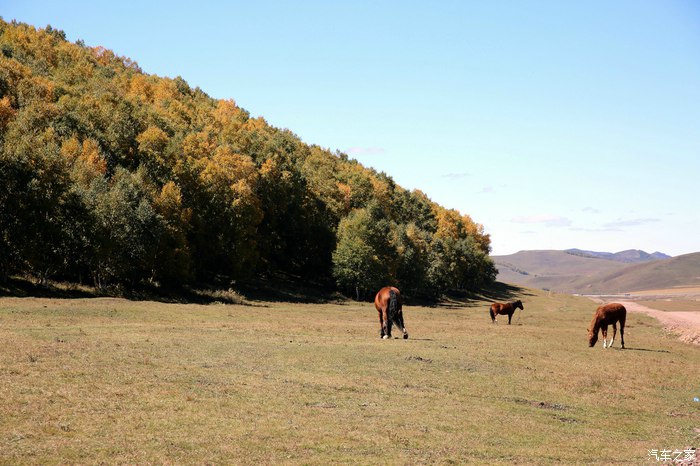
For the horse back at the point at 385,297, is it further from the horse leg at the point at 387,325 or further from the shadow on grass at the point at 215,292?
the shadow on grass at the point at 215,292

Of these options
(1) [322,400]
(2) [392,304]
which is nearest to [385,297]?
(2) [392,304]

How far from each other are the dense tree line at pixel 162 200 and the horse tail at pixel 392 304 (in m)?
35.9

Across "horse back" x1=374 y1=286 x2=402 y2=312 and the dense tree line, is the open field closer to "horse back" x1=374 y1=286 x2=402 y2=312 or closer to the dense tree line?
"horse back" x1=374 y1=286 x2=402 y2=312

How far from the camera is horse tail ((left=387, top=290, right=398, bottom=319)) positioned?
123 feet

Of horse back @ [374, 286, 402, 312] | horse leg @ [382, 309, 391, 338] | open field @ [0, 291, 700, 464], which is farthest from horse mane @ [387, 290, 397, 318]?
open field @ [0, 291, 700, 464]

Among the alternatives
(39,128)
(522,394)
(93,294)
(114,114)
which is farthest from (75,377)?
(114,114)

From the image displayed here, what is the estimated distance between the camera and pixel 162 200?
71062 mm

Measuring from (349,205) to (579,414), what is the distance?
353 ft

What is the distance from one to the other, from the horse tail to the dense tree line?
Result: 35.9 meters

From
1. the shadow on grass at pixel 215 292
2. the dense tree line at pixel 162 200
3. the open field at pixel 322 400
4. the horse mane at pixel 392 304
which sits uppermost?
the dense tree line at pixel 162 200

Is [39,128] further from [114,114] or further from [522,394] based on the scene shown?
[522,394]

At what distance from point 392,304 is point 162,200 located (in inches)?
1653

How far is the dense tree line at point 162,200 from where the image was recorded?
199ft

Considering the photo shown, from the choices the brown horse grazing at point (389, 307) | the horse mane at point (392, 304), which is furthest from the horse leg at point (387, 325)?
the horse mane at point (392, 304)
